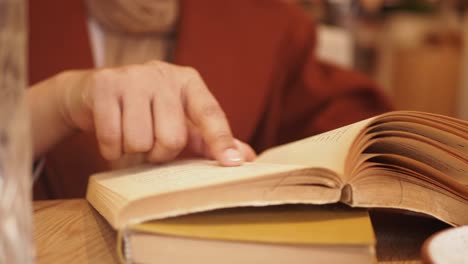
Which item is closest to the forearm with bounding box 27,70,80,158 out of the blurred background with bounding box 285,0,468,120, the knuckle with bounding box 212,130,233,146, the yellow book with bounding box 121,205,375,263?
the knuckle with bounding box 212,130,233,146

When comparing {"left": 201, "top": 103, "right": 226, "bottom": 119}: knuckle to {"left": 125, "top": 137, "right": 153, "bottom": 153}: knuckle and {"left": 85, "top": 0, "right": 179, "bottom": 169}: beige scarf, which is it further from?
{"left": 85, "top": 0, "right": 179, "bottom": 169}: beige scarf

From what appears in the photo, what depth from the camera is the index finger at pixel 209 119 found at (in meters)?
0.44

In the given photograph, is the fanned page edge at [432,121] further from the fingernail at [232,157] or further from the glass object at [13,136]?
the glass object at [13,136]

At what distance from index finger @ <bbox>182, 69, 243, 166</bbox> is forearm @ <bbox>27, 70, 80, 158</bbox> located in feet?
0.52

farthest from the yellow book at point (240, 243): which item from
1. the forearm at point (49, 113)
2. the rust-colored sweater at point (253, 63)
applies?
the rust-colored sweater at point (253, 63)

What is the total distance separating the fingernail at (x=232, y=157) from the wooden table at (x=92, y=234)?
3.9 inches

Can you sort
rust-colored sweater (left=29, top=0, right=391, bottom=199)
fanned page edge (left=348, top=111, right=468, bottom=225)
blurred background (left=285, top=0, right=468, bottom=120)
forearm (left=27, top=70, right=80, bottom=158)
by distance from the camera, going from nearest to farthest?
fanned page edge (left=348, top=111, right=468, bottom=225) < forearm (left=27, top=70, right=80, bottom=158) < rust-colored sweater (left=29, top=0, right=391, bottom=199) < blurred background (left=285, top=0, right=468, bottom=120)

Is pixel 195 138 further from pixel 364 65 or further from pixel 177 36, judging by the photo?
pixel 364 65

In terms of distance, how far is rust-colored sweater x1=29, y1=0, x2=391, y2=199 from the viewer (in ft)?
2.82

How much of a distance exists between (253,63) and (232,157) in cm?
53

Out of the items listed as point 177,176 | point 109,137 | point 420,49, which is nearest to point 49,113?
point 109,137

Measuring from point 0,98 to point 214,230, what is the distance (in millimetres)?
129

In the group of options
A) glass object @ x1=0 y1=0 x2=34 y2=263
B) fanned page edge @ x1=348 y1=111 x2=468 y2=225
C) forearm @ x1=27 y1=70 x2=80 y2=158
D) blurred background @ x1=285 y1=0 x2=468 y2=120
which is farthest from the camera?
blurred background @ x1=285 y1=0 x2=468 y2=120

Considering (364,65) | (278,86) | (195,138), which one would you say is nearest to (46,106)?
(195,138)
